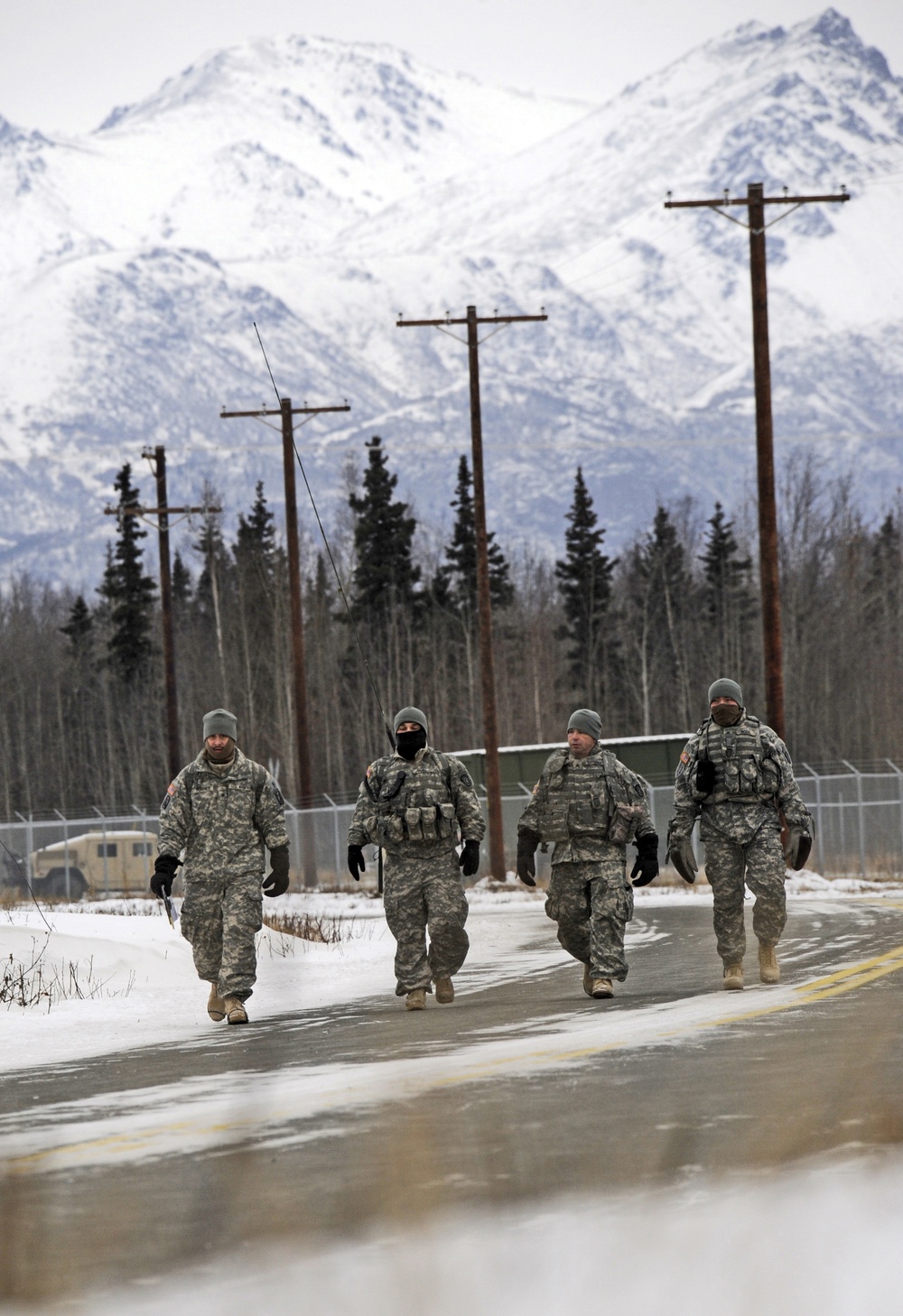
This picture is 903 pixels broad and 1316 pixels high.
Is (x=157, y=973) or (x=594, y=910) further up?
(x=594, y=910)

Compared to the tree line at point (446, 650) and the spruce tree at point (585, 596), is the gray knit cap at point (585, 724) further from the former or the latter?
the spruce tree at point (585, 596)

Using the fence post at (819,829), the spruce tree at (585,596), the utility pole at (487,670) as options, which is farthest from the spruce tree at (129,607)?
the fence post at (819,829)

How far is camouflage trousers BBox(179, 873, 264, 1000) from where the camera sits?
42.9 feet

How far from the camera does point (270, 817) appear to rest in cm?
1327

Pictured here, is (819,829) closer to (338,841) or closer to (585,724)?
(338,841)

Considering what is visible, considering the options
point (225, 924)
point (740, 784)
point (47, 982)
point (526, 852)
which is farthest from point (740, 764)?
point (47, 982)

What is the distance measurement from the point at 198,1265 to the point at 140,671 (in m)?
93.1

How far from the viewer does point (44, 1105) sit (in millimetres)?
9477

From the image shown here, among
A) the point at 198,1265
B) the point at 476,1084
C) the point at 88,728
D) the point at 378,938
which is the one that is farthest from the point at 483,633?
the point at 88,728

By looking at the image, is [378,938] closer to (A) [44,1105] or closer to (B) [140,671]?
(A) [44,1105]

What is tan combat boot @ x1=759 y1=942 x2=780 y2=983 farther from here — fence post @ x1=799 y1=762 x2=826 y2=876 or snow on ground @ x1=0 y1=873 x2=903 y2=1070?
fence post @ x1=799 y1=762 x2=826 y2=876

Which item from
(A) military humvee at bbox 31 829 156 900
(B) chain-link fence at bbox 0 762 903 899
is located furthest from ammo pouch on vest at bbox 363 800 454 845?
(A) military humvee at bbox 31 829 156 900

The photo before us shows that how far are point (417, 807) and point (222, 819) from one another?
126cm

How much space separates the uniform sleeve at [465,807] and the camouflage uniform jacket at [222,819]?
3.71 feet
